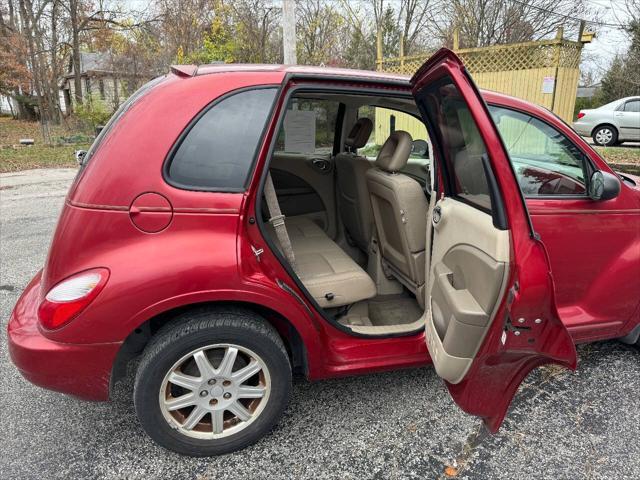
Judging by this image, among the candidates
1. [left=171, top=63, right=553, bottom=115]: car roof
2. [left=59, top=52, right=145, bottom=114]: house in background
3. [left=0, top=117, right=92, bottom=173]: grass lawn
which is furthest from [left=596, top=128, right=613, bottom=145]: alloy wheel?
[left=59, top=52, right=145, bottom=114]: house in background

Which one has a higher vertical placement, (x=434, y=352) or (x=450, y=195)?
(x=450, y=195)

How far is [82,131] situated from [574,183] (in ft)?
66.7

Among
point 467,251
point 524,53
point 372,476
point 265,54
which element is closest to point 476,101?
point 467,251

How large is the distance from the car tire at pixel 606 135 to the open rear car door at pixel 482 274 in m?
13.6

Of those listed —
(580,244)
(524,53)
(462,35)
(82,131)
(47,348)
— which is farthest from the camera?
(462,35)

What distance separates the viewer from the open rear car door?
1.58 meters

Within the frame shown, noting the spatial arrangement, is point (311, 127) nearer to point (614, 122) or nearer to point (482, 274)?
point (482, 274)

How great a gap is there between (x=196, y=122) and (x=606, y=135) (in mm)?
14451

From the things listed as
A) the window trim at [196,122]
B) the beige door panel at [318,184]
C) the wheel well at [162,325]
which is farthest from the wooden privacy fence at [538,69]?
the wheel well at [162,325]

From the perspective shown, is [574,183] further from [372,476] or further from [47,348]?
[47,348]

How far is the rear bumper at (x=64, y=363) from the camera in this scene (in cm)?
180

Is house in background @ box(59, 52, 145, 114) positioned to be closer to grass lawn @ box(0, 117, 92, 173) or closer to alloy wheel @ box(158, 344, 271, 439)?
grass lawn @ box(0, 117, 92, 173)

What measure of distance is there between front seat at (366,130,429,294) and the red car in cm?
23

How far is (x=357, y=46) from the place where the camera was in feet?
63.3
